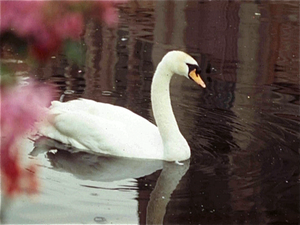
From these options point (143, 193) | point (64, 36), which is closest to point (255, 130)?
point (143, 193)

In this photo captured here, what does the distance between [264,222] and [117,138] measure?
5.18 ft

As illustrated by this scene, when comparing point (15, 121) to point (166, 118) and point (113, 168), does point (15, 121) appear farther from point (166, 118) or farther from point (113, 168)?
point (166, 118)

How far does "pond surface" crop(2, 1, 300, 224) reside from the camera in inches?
157

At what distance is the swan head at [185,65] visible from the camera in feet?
16.3

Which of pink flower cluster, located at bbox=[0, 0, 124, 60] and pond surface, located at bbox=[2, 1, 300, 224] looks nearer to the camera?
pink flower cluster, located at bbox=[0, 0, 124, 60]

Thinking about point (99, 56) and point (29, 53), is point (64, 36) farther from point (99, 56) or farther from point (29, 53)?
point (99, 56)

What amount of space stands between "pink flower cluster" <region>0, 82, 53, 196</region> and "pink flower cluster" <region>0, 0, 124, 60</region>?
0.08 m

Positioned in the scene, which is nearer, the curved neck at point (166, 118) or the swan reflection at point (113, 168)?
the swan reflection at point (113, 168)

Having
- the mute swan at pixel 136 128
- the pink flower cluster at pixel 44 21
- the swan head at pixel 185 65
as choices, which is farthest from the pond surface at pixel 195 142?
the swan head at pixel 185 65

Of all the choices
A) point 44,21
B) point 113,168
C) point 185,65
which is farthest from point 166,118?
point 44,21

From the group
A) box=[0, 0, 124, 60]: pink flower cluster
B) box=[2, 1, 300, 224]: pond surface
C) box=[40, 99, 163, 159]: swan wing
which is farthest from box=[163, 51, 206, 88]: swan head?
box=[0, 0, 124, 60]: pink flower cluster

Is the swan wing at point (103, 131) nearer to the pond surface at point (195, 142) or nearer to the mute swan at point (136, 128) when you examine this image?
the mute swan at point (136, 128)

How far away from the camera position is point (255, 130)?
5.82 metres

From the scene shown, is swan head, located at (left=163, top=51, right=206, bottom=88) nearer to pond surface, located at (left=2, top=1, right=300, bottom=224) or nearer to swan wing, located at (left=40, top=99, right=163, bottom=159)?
swan wing, located at (left=40, top=99, right=163, bottom=159)
